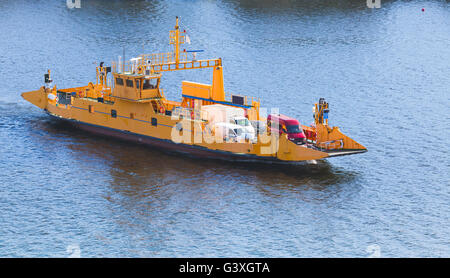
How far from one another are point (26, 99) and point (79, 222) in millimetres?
37170

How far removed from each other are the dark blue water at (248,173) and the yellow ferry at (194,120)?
180 centimetres

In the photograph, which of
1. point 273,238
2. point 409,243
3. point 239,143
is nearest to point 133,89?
point 239,143

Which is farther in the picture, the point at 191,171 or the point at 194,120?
the point at 194,120

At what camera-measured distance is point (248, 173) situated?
70188 mm

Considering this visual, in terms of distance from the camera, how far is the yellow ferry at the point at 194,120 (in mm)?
71938

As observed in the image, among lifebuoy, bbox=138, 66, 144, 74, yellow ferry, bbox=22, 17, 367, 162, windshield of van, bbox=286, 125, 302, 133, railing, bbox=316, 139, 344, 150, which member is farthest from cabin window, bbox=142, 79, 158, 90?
railing, bbox=316, 139, 344, 150

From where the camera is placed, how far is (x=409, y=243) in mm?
55781

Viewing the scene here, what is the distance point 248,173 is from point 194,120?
31.1ft

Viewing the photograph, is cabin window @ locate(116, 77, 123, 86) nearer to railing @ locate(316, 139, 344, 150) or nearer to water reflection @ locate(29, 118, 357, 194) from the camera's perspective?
water reflection @ locate(29, 118, 357, 194)

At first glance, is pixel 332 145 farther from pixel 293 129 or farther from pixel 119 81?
pixel 119 81

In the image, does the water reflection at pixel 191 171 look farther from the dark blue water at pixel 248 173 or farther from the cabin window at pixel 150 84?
the cabin window at pixel 150 84

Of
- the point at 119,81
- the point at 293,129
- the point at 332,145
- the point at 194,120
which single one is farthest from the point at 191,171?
the point at 119,81

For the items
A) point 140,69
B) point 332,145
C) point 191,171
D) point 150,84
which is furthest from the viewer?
point 140,69
